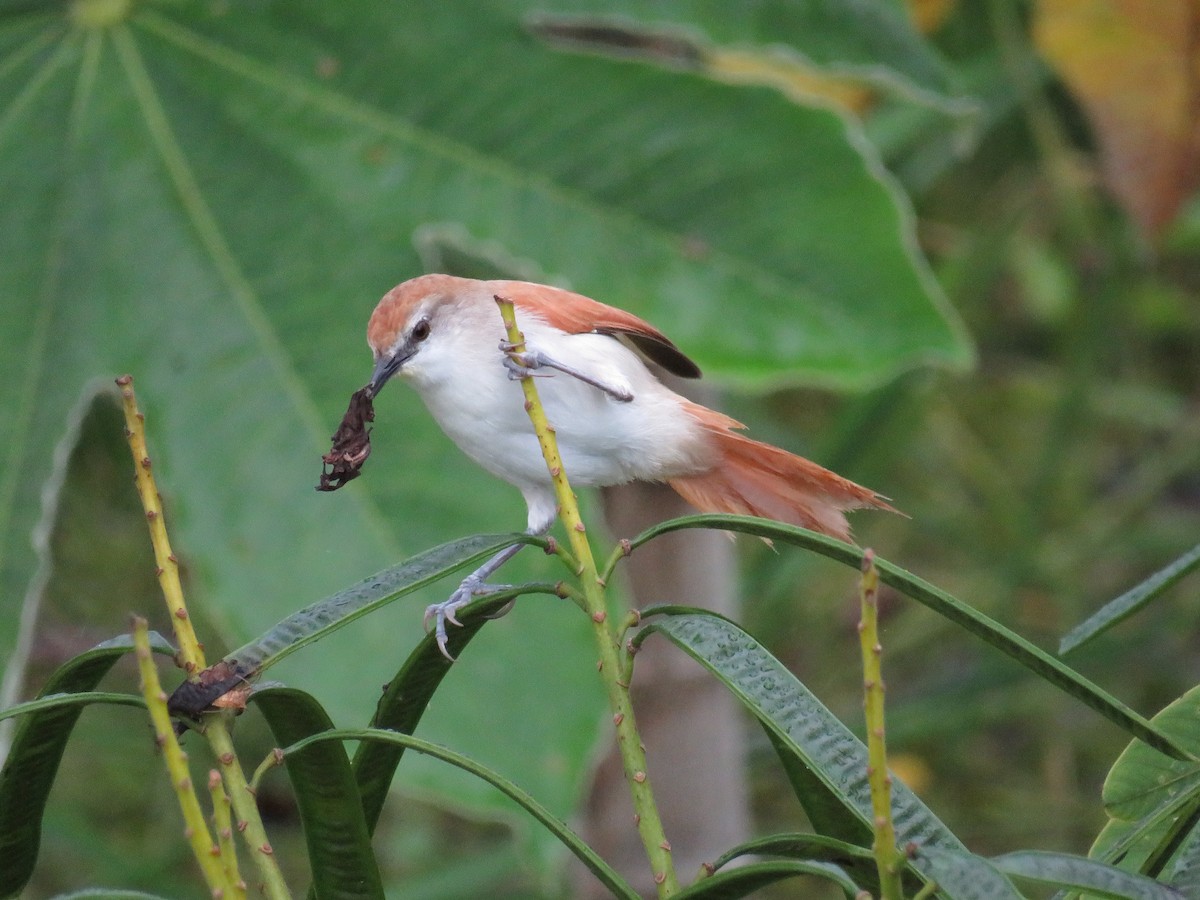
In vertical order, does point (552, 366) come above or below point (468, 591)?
above

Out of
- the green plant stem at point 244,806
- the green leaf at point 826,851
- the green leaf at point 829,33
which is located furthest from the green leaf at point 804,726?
the green leaf at point 829,33

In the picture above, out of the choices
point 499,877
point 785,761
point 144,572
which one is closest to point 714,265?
point 785,761

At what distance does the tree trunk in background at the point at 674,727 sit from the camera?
Answer: 6.65 ft

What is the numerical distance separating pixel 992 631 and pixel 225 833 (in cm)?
37

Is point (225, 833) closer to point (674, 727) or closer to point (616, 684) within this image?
point (616, 684)

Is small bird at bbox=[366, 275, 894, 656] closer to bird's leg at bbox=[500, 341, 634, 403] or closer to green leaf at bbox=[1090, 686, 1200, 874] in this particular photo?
bird's leg at bbox=[500, 341, 634, 403]

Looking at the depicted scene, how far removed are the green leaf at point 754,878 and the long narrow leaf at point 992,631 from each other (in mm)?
128

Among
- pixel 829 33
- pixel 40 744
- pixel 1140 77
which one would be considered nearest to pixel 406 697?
pixel 40 744

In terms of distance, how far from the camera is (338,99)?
1.76 m

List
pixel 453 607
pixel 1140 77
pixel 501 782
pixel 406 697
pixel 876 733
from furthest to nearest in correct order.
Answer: pixel 1140 77
pixel 453 607
pixel 406 697
pixel 501 782
pixel 876 733

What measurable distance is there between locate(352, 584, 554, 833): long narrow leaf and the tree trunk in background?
118 centimetres

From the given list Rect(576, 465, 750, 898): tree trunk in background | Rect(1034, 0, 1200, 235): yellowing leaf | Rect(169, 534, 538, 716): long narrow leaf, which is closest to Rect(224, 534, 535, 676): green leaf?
Rect(169, 534, 538, 716): long narrow leaf

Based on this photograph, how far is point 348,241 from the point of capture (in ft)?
5.54

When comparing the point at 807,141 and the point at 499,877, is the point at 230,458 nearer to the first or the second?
the point at 807,141
